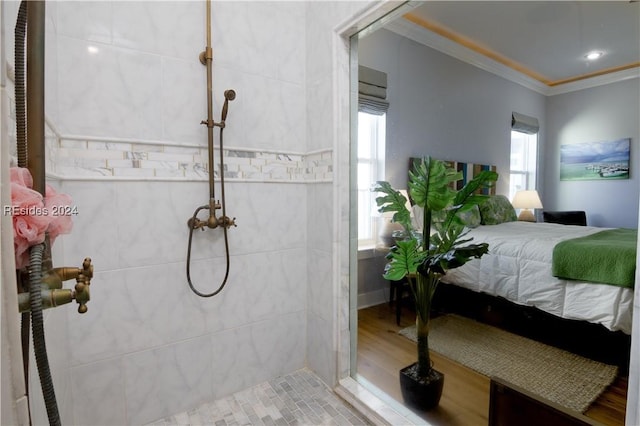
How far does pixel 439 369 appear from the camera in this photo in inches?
61.7

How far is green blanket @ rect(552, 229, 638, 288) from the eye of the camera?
3.13ft

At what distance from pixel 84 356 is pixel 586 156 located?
2.21 meters

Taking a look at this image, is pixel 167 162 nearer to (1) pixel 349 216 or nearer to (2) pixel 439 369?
(1) pixel 349 216

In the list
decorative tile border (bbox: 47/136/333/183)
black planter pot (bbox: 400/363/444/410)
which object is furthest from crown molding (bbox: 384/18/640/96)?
black planter pot (bbox: 400/363/444/410)

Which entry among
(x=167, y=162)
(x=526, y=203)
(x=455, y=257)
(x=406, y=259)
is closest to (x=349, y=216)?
(x=406, y=259)

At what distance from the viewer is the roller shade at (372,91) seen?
1.73 metres

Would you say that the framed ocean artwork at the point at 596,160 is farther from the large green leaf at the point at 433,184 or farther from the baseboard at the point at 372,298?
the baseboard at the point at 372,298

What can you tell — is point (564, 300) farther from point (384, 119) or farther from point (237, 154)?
point (237, 154)

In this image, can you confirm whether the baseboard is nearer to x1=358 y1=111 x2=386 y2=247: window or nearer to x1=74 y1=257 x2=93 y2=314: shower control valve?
x1=358 y1=111 x2=386 y2=247: window

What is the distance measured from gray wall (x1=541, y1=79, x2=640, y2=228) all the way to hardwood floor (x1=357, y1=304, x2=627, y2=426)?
53 cm

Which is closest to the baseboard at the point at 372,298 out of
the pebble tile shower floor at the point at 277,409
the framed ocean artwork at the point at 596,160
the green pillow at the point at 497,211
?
the pebble tile shower floor at the point at 277,409

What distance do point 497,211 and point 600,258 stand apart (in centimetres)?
39

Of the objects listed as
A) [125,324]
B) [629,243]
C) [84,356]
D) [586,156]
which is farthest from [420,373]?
[84,356]

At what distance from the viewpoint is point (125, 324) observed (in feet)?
4.82
